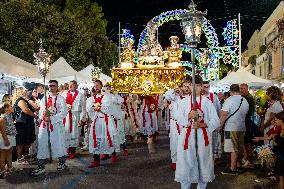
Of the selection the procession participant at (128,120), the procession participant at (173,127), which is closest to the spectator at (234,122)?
the procession participant at (173,127)

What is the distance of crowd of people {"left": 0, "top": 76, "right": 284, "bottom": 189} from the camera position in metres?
6.75

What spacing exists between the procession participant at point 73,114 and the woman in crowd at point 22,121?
1522mm

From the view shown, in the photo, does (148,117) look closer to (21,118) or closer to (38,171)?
(21,118)

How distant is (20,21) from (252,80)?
15804 mm

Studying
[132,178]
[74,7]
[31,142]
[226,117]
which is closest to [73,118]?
[31,142]

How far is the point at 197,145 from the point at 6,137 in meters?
4.40

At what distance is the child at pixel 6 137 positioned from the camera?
9.16 m

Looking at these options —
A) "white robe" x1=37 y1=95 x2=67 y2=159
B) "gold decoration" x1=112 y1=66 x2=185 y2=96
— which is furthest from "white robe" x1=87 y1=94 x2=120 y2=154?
"gold decoration" x1=112 y1=66 x2=185 y2=96

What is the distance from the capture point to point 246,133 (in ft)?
33.4

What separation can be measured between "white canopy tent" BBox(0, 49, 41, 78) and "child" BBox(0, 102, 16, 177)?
117 inches

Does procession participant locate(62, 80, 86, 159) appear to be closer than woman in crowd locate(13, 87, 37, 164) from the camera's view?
No

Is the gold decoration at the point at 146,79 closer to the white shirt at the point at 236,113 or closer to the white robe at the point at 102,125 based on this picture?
the white robe at the point at 102,125

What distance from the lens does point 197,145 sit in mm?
6684

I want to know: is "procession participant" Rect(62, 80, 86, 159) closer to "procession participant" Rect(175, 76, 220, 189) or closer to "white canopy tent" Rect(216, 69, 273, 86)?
"procession participant" Rect(175, 76, 220, 189)
